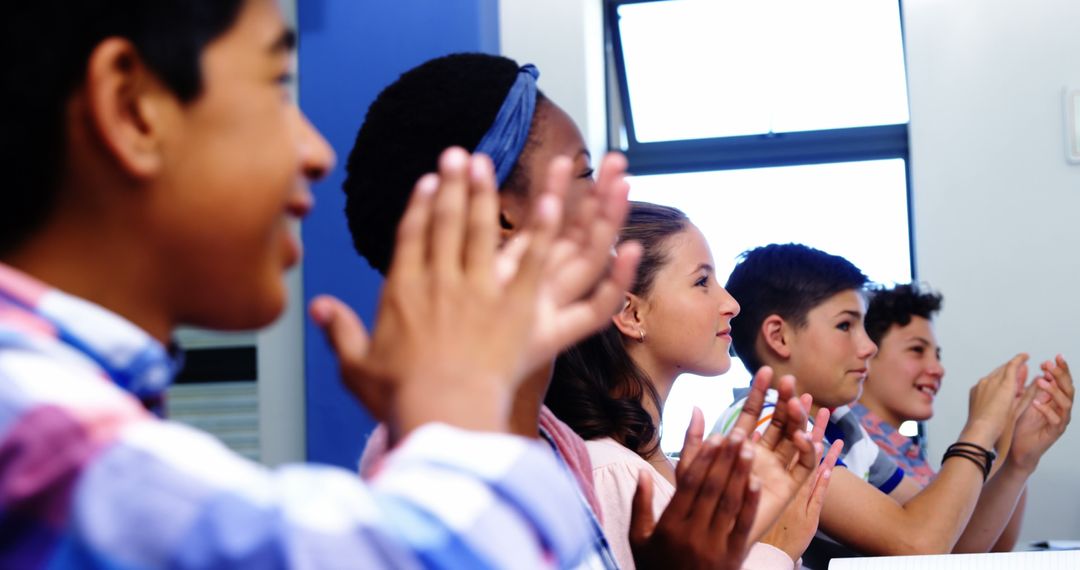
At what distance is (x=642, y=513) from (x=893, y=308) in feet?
7.10

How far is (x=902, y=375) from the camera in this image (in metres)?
3.08

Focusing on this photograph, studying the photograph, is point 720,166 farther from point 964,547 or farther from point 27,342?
point 27,342

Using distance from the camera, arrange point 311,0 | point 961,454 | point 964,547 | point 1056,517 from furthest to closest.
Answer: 1. point 1056,517
2. point 311,0
3. point 964,547
4. point 961,454

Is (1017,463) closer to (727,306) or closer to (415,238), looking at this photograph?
(727,306)

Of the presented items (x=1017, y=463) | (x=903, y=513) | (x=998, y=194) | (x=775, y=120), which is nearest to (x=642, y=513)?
(x=903, y=513)

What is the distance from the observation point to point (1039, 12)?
12.0 ft

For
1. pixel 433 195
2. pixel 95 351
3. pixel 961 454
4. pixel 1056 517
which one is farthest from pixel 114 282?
pixel 1056 517

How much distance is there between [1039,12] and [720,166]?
112 cm

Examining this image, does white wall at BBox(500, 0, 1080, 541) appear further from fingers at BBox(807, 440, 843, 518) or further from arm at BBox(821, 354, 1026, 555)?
fingers at BBox(807, 440, 843, 518)

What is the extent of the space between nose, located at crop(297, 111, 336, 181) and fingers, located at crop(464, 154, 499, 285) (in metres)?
0.09

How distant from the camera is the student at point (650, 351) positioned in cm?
170

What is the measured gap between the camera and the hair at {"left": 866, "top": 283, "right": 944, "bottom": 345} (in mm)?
3152

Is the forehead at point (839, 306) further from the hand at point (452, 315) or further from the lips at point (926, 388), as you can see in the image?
the hand at point (452, 315)

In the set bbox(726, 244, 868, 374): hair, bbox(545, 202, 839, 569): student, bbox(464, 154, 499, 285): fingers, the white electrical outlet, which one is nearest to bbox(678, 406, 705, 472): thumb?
bbox(545, 202, 839, 569): student
